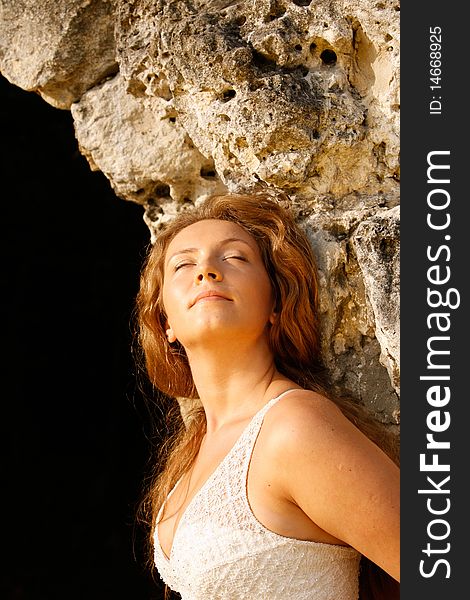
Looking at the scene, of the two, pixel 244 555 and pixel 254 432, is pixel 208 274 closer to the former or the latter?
pixel 254 432

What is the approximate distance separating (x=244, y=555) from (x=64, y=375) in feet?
7.14

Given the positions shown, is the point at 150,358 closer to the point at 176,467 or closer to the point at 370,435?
the point at 176,467

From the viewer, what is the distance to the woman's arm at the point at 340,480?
5.63 feet

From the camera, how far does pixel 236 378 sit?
2107mm

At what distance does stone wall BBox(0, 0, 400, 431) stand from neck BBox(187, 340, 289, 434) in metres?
0.16

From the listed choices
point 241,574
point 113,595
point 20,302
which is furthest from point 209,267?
point 113,595

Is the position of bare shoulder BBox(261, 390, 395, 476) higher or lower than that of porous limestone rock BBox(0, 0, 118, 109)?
lower

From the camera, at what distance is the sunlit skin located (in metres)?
1.74

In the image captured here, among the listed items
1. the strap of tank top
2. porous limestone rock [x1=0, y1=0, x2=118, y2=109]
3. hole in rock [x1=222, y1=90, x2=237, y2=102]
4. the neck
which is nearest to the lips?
the neck

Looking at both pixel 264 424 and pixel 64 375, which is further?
pixel 64 375

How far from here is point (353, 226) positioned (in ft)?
6.85

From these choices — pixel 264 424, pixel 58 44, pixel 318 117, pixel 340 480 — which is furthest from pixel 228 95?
pixel 340 480

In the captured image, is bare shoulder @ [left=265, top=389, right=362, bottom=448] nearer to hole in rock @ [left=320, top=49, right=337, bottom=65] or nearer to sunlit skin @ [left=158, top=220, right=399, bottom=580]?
sunlit skin @ [left=158, top=220, right=399, bottom=580]

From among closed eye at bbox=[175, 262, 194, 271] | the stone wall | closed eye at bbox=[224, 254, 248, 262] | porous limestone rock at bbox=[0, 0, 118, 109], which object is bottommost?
closed eye at bbox=[175, 262, 194, 271]
